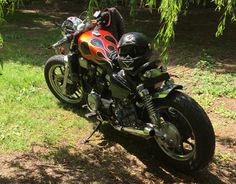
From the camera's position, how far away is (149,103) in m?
3.82

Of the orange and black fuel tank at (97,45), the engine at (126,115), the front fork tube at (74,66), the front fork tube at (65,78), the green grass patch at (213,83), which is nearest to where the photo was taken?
the engine at (126,115)

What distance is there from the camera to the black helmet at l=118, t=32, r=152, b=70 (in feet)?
13.0


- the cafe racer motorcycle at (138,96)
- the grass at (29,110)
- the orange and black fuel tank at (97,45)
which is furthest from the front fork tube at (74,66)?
the grass at (29,110)

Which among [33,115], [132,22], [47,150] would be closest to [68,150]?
[47,150]

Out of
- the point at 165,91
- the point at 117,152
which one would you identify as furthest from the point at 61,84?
the point at 165,91

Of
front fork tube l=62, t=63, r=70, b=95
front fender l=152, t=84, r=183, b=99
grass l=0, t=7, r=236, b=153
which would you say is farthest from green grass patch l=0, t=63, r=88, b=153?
front fender l=152, t=84, r=183, b=99

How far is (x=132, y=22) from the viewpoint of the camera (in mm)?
11469

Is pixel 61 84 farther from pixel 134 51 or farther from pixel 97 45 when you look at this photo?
pixel 134 51

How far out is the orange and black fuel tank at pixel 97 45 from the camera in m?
4.47

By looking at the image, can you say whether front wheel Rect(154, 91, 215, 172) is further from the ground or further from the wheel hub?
the ground

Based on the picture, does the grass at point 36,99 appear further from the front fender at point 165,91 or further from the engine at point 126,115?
the front fender at point 165,91

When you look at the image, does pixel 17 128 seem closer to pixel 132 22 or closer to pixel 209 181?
pixel 209 181

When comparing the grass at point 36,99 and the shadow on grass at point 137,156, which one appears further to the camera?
the grass at point 36,99

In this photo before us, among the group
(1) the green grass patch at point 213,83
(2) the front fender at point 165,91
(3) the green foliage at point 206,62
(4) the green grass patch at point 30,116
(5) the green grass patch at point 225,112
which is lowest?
(4) the green grass patch at point 30,116
